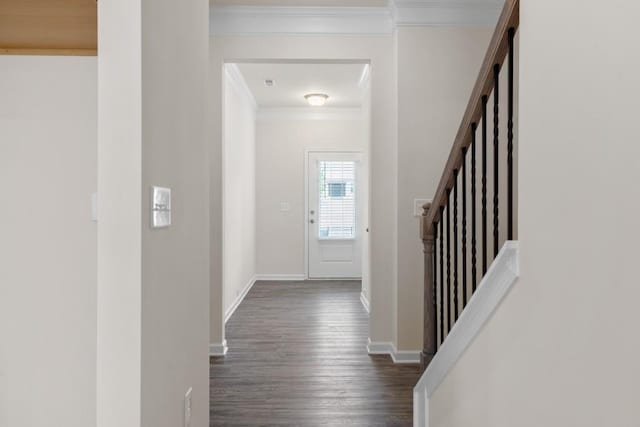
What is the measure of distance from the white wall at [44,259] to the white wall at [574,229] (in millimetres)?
1316

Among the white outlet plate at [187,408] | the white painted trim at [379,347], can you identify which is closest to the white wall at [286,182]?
the white painted trim at [379,347]

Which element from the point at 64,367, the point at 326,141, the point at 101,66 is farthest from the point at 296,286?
the point at 101,66

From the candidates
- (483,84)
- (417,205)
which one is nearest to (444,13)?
(417,205)

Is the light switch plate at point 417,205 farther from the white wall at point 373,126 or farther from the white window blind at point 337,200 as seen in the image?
the white window blind at point 337,200

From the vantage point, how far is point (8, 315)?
1.46 metres

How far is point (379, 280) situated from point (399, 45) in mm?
1834

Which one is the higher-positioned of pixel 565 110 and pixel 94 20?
pixel 94 20

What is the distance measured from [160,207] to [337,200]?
6.17m

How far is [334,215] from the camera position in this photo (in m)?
7.36

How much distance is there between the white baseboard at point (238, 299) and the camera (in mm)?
4754

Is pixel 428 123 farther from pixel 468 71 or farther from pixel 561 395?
pixel 561 395

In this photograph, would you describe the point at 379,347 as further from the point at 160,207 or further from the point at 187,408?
the point at 160,207

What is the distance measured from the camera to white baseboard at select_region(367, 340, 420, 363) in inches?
136

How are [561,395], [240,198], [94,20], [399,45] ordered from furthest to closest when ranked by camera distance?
1. [240,198]
2. [399,45]
3. [94,20]
4. [561,395]
